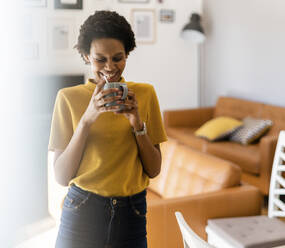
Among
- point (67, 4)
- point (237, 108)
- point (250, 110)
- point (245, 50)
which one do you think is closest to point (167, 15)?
point (245, 50)

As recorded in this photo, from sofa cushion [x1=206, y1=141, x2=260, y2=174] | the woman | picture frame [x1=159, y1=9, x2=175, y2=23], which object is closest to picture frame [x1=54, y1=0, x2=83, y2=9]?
the woman

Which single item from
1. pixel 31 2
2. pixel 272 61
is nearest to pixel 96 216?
pixel 31 2

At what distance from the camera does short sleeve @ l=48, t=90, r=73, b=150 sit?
1.01 m

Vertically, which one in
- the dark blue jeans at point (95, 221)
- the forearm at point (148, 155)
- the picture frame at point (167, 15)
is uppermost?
the picture frame at point (167, 15)

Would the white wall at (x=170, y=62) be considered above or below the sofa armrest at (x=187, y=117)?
above

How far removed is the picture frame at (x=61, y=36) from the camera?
1470 millimetres

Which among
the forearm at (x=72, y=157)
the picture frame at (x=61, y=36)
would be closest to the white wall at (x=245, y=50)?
the picture frame at (x=61, y=36)

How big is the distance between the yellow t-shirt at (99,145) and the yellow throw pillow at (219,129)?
301cm

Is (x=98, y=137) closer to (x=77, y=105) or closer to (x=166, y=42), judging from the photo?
(x=77, y=105)

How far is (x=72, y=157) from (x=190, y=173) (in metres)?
1.46

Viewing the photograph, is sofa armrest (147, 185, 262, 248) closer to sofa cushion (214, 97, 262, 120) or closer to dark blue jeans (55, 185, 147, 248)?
dark blue jeans (55, 185, 147, 248)

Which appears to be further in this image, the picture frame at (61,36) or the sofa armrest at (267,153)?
the sofa armrest at (267,153)

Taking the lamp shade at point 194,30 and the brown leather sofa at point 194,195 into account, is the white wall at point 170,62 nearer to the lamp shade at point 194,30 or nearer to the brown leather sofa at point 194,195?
the lamp shade at point 194,30

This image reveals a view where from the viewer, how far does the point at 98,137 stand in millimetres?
1024
